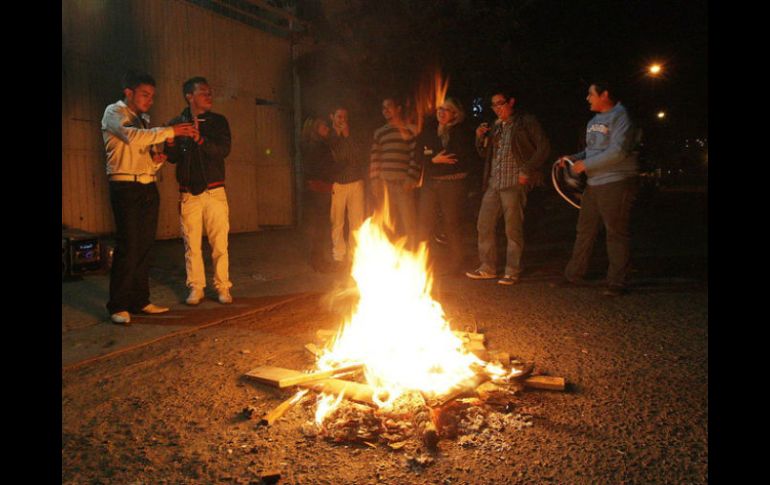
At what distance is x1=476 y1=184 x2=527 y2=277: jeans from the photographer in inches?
258

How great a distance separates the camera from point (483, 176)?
7098 millimetres

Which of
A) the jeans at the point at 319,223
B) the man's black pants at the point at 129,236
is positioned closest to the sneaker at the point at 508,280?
the jeans at the point at 319,223

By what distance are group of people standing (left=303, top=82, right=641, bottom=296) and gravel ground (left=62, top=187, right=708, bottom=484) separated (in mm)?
1279

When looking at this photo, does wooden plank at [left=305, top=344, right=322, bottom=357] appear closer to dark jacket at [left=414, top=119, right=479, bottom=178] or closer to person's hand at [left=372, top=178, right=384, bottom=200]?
dark jacket at [left=414, top=119, right=479, bottom=178]

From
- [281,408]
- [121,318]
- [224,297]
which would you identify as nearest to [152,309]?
[121,318]

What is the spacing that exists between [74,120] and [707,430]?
9.29 m

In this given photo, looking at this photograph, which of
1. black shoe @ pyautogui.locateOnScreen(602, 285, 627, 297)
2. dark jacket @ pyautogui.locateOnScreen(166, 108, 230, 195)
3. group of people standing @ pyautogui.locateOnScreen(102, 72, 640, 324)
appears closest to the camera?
group of people standing @ pyautogui.locateOnScreen(102, 72, 640, 324)

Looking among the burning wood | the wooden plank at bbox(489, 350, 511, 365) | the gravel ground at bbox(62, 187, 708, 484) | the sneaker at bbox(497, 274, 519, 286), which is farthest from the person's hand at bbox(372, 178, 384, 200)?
the wooden plank at bbox(489, 350, 511, 365)

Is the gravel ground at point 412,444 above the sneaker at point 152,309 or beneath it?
beneath

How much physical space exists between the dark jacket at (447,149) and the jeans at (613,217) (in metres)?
1.49

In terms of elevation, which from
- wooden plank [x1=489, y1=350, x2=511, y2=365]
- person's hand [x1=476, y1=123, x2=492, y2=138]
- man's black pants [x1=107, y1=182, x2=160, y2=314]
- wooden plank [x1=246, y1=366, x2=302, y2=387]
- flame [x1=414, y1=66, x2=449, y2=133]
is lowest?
wooden plank [x1=246, y1=366, x2=302, y2=387]

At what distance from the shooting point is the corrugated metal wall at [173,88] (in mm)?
8898

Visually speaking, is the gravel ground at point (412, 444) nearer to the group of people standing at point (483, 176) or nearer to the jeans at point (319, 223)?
the group of people standing at point (483, 176)

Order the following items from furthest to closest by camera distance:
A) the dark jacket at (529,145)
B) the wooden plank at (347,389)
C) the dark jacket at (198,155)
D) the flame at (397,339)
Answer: the dark jacket at (529,145), the dark jacket at (198,155), the flame at (397,339), the wooden plank at (347,389)
